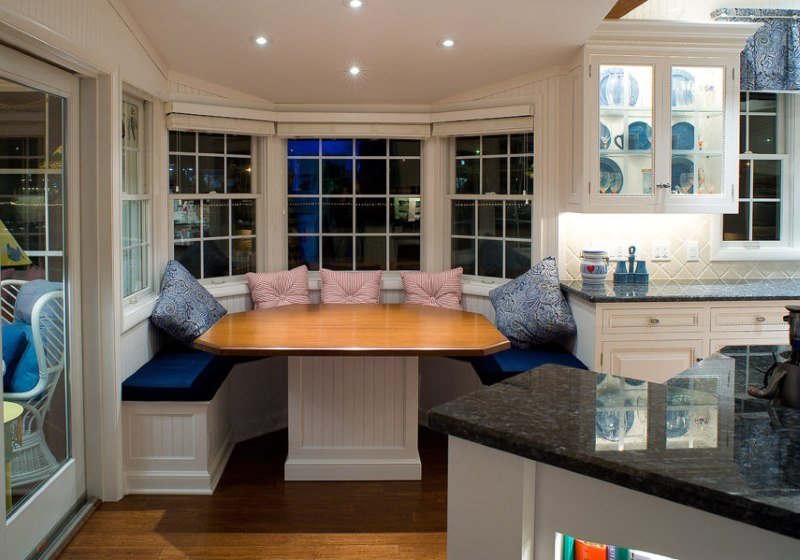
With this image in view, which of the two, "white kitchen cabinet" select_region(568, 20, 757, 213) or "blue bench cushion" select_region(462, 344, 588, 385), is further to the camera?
"white kitchen cabinet" select_region(568, 20, 757, 213)

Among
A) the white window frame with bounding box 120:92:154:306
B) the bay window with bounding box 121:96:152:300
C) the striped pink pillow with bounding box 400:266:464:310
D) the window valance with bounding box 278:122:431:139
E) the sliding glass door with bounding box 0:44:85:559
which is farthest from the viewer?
the window valance with bounding box 278:122:431:139

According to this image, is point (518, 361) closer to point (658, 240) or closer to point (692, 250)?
point (658, 240)

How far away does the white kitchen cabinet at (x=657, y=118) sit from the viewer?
4566mm

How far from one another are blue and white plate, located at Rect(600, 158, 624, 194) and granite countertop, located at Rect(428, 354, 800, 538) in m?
2.68

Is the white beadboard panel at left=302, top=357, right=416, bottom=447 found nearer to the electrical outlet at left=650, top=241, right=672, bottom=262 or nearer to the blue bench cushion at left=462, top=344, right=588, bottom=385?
the blue bench cushion at left=462, top=344, right=588, bottom=385

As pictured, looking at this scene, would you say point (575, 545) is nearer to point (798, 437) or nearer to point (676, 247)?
point (798, 437)

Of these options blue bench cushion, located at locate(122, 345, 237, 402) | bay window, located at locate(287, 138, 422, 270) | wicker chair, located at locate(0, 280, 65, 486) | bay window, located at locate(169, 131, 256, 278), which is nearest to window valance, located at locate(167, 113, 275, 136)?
bay window, located at locate(169, 131, 256, 278)

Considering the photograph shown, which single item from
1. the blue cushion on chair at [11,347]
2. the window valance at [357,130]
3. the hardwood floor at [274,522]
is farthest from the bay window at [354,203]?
the blue cushion on chair at [11,347]

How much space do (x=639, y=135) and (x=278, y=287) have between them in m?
2.43

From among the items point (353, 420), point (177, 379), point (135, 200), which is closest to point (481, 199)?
point (353, 420)

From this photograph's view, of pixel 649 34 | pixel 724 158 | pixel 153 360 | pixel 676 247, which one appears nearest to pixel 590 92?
pixel 649 34

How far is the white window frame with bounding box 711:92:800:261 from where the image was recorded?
5152 mm

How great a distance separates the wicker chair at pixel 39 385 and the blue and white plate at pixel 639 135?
3.16m

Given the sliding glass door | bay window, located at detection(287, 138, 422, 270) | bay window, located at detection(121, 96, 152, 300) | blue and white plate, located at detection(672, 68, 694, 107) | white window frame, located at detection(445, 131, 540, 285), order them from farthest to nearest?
bay window, located at detection(287, 138, 422, 270) → white window frame, located at detection(445, 131, 540, 285) → blue and white plate, located at detection(672, 68, 694, 107) → bay window, located at detection(121, 96, 152, 300) → the sliding glass door
